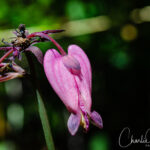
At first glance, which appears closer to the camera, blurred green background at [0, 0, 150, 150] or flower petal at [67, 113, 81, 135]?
flower petal at [67, 113, 81, 135]

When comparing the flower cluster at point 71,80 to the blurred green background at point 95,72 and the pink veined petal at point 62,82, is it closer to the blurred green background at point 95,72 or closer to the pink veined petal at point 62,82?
the pink veined petal at point 62,82
